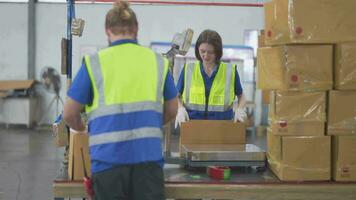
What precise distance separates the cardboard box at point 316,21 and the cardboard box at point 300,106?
214 millimetres

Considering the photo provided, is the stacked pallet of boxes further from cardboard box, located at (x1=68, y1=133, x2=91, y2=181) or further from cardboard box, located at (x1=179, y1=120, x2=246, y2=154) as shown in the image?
cardboard box, located at (x1=68, y1=133, x2=91, y2=181)

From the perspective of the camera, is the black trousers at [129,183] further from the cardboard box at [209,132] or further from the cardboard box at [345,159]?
the cardboard box at [345,159]

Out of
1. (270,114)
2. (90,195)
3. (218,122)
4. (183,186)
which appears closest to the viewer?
(90,195)

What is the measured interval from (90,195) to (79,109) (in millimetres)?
317

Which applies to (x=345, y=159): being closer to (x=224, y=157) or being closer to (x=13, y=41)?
(x=224, y=157)

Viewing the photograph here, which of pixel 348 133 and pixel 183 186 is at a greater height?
pixel 348 133

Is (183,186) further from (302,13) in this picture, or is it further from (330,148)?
(302,13)

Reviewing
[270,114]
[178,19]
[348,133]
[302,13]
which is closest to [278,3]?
[302,13]

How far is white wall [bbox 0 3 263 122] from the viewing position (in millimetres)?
7867

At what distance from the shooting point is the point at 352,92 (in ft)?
6.53

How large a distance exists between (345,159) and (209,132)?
64 centimetres

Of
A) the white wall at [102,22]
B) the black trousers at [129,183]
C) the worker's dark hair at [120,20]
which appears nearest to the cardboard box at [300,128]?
the black trousers at [129,183]

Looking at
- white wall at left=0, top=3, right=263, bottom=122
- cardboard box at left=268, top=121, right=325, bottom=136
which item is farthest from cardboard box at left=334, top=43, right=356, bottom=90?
white wall at left=0, top=3, right=263, bottom=122

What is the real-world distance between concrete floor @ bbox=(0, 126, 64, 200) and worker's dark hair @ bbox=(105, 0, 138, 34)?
2600 mm
